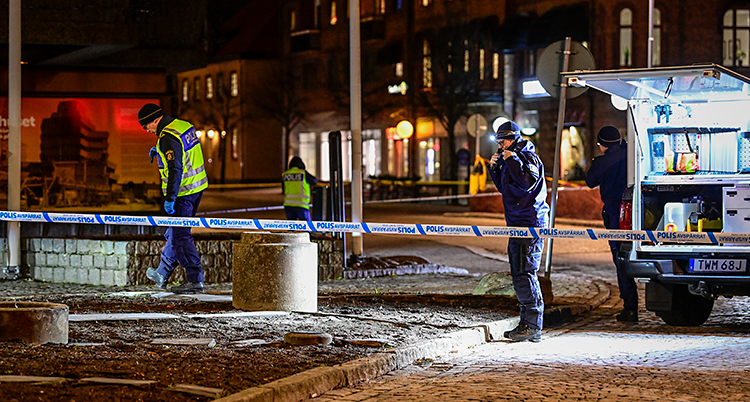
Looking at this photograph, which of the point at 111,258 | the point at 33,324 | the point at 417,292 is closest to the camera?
the point at 33,324

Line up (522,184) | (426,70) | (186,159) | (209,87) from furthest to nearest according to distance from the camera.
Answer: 1. (209,87)
2. (426,70)
3. (186,159)
4. (522,184)

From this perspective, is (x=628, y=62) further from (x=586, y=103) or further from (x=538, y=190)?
(x=538, y=190)

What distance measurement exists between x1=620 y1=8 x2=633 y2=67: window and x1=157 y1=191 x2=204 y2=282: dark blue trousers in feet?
103

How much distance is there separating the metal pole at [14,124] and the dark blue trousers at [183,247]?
110 inches

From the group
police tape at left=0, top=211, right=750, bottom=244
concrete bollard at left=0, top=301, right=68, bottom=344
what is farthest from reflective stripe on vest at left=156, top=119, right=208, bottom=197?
concrete bollard at left=0, top=301, right=68, bottom=344

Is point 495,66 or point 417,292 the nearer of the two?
point 417,292

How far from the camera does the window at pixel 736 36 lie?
132ft

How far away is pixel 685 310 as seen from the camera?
32.6 ft

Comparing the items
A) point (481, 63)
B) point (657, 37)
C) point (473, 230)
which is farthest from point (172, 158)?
point (481, 63)

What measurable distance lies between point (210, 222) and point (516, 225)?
121 inches

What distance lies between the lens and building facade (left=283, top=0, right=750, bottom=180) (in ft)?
132

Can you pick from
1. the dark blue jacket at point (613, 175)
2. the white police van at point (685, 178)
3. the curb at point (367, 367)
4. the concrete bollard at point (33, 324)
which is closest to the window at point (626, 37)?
the dark blue jacket at point (613, 175)

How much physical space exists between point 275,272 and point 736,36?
113 ft

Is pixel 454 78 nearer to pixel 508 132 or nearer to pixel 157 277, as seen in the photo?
pixel 157 277
